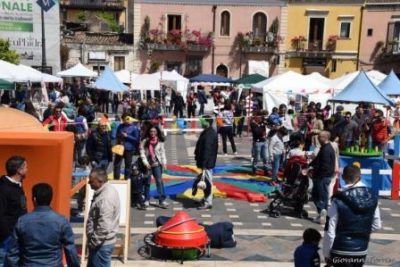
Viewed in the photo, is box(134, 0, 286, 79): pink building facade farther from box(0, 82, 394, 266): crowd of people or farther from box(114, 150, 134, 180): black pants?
box(114, 150, 134, 180): black pants

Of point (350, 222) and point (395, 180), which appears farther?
point (395, 180)

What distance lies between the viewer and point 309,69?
40938 mm

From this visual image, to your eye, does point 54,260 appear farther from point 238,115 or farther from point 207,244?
point 238,115

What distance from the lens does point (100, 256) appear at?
18.3ft

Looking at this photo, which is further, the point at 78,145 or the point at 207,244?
the point at 78,145

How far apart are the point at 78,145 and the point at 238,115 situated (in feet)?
28.1

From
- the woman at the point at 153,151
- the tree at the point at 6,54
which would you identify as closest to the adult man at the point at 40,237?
the woman at the point at 153,151

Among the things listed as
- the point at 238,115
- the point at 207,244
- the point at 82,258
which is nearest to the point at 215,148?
the point at 207,244

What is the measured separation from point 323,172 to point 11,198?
5.53 m

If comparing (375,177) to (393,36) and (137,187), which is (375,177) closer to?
(137,187)

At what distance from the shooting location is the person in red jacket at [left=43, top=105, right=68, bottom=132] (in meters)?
11.9

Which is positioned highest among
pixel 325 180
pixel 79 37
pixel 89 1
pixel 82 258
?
pixel 89 1

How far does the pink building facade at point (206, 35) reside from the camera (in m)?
39.9

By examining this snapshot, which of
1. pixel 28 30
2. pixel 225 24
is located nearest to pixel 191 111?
pixel 225 24
